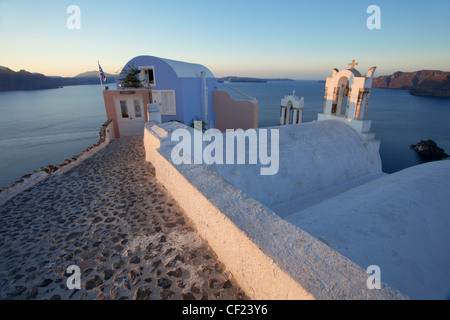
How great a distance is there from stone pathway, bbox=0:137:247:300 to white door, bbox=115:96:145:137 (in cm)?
838

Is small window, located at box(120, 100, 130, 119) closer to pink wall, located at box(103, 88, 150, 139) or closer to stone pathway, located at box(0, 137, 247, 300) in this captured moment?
pink wall, located at box(103, 88, 150, 139)

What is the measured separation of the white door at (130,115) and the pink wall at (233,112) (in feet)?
25.7

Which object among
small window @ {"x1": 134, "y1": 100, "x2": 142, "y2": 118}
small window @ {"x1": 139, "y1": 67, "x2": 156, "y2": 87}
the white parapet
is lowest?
the white parapet

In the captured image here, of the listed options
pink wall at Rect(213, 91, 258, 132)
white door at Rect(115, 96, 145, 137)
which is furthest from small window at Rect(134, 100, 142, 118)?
pink wall at Rect(213, 91, 258, 132)

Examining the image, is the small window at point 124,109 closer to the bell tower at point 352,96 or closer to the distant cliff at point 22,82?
the bell tower at point 352,96

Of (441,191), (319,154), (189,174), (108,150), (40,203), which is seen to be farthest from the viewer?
(108,150)

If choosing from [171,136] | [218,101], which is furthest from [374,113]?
[171,136]

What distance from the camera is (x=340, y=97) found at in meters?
11.0

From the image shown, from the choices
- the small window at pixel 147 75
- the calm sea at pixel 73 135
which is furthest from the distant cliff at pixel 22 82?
the small window at pixel 147 75

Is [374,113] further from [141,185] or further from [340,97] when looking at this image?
[141,185]

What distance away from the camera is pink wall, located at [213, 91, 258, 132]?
18688 millimetres

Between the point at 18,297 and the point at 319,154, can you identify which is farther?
the point at 319,154

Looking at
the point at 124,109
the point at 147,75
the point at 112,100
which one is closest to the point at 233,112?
the point at 147,75
